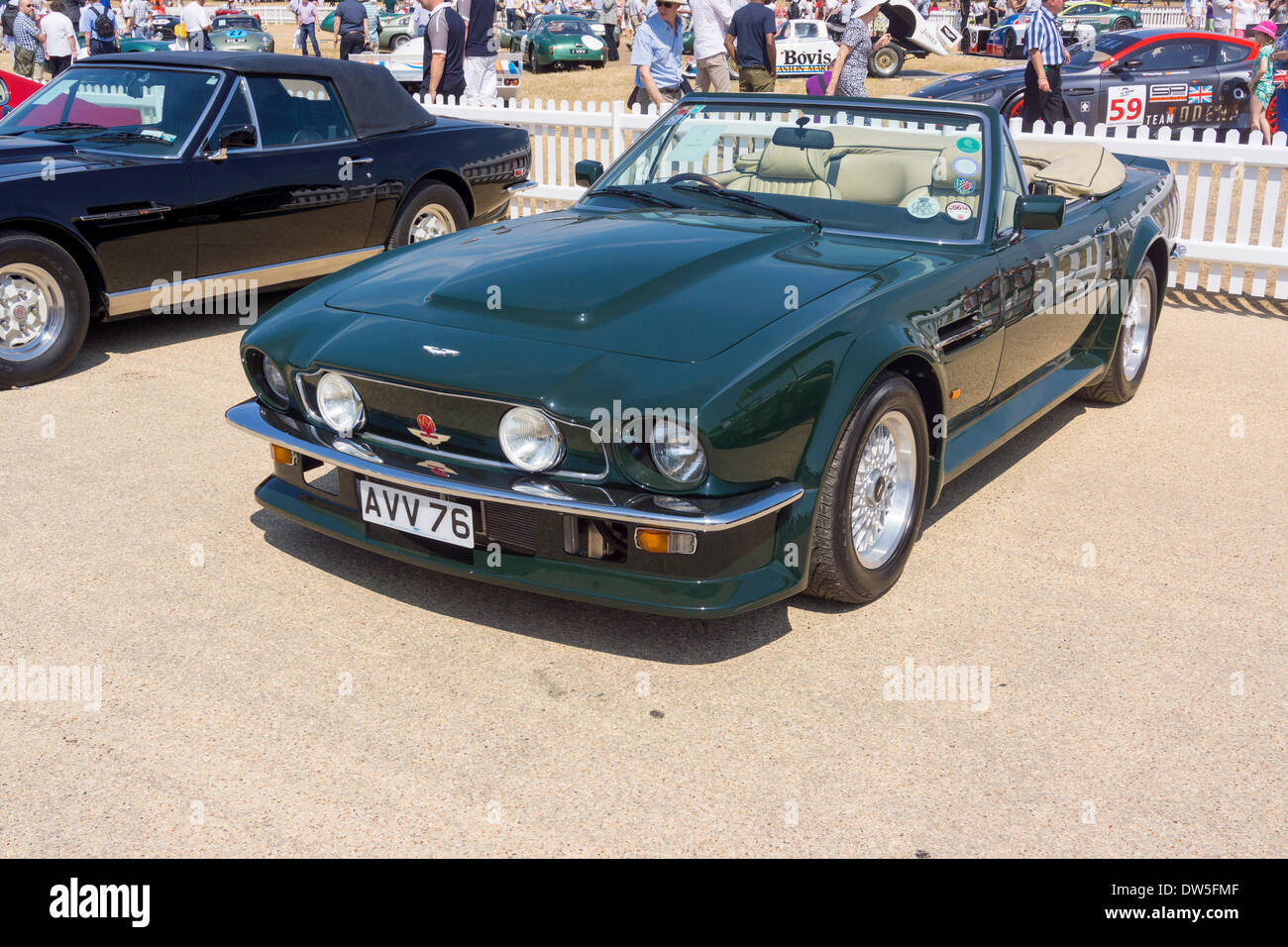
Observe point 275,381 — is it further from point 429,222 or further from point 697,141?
point 429,222

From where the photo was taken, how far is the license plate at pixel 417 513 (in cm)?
337

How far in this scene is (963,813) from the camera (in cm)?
281

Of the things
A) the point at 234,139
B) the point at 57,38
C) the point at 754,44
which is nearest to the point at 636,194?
the point at 234,139

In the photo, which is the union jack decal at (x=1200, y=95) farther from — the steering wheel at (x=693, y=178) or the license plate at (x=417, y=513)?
the license plate at (x=417, y=513)

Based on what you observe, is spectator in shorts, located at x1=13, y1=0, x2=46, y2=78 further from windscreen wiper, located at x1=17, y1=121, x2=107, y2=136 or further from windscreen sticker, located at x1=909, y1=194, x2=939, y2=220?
windscreen sticker, located at x1=909, y1=194, x2=939, y2=220

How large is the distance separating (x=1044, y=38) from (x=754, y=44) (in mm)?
2672

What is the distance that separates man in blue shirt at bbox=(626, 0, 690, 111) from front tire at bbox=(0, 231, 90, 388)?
638 cm

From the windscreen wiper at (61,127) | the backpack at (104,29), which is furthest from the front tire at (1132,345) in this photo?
the backpack at (104,29)

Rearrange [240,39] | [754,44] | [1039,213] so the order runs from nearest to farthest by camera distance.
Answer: [1039,213] → [754,44] → [240,39]

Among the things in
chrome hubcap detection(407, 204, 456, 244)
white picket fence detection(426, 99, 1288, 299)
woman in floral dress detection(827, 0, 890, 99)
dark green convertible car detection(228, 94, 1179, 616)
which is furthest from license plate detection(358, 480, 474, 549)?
woman in floral dress detection(827, 0, 890, 99)

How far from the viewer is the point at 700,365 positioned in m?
3.19

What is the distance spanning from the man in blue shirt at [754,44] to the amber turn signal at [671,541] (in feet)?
30.5
